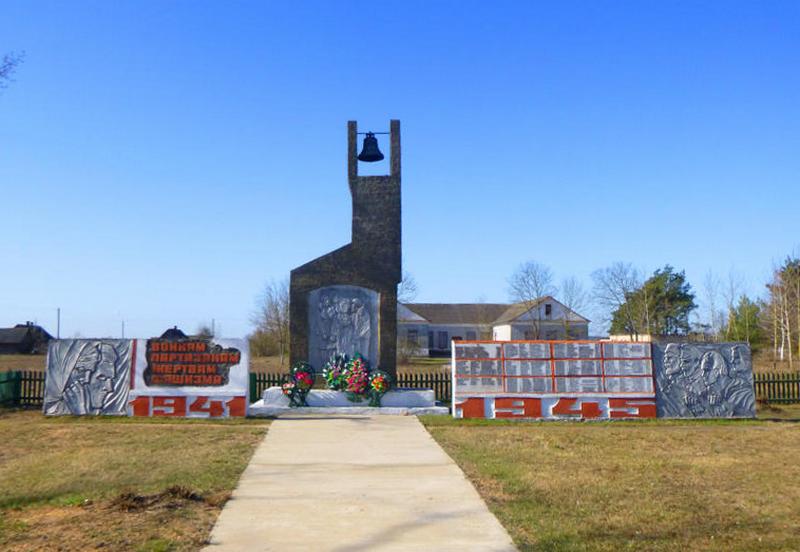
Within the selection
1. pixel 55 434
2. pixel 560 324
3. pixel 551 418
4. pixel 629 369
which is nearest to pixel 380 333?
pixel 551 418

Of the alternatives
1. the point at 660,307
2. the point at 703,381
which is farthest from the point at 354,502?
the point at 660,307

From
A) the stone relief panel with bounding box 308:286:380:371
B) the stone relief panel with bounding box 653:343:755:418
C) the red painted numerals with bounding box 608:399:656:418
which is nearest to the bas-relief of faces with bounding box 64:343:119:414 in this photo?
the stone relief panel with bounding box 308:286:380:371

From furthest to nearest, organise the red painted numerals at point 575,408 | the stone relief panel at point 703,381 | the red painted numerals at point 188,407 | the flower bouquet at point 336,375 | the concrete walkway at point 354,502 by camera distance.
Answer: the flower bouquet at point 336,375 → the stone relief panel at point 703,381 → the red painted numerals at point 188,407 → the red painted numerals at point 575,408 → the concrete walkway at point 354,502

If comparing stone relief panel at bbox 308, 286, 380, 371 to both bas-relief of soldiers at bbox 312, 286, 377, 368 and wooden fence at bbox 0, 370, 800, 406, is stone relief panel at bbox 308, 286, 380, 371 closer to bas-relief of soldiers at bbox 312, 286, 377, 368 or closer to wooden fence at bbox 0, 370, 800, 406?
bas-relief of soldiers at bbox 312, 286, 377, 368

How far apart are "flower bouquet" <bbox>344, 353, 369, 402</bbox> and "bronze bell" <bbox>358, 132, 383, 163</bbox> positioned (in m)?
5.64

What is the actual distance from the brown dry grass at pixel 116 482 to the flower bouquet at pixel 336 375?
10.5 ft

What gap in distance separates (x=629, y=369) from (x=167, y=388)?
11.2 meters

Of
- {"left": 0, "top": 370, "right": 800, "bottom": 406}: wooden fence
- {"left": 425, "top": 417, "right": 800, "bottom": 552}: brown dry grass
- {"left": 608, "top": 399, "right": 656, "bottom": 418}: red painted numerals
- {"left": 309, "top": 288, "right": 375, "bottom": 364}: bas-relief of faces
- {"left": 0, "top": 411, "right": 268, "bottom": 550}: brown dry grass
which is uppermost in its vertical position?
{"left": 309, "top": 288, "right": 375, "bottom": 364}: bas-relief of faces

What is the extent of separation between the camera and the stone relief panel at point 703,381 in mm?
18031

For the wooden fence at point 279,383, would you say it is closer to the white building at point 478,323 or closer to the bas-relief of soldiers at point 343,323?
the bas-relief of soldiers at point 343,323

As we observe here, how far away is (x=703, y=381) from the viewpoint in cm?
1812

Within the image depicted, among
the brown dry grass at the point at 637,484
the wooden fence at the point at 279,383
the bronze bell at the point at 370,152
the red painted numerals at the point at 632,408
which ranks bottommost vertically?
the brown dry grass at the point at 637,484

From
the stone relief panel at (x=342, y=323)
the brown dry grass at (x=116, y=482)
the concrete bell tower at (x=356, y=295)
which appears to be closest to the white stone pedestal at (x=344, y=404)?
the concrete bell tower at (x=356, y=295)

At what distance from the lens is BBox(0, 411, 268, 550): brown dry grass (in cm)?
686
